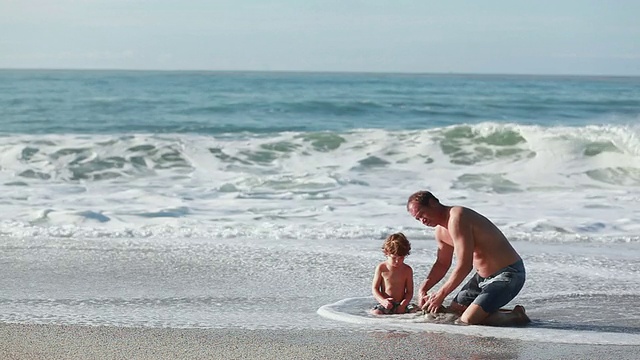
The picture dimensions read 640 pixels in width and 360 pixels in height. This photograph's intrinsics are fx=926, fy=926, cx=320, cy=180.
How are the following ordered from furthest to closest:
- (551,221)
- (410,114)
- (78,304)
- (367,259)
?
(410,114) → (551,221) → (367,259) → (78,304)

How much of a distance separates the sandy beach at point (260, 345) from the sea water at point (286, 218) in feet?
0.63

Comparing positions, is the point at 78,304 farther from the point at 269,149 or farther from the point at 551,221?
the point at 269,149

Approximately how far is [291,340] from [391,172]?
388 inches

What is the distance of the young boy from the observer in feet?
18.4

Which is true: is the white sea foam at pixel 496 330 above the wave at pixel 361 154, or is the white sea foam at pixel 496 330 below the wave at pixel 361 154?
below

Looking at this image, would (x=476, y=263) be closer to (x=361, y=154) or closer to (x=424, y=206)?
(x=424, y=206)

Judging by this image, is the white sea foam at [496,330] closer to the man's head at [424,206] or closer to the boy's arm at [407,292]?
the boy's arm at [407,292]

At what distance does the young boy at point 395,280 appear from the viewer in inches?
221

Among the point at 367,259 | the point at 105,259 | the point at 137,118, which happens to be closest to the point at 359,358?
the point at 367,259

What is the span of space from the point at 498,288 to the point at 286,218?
15.7ft

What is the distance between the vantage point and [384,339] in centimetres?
505

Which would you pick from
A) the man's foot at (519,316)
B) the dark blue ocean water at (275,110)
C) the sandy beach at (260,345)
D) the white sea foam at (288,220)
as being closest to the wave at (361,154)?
the white sea foam at (288,220)

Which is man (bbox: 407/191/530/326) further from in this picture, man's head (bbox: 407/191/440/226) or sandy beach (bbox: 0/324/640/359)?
sandy beach (bbox: 0/324/640/359)

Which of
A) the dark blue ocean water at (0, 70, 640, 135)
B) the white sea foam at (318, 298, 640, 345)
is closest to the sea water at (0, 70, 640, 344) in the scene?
the white sea foam at (318, 298, 640, 345)
